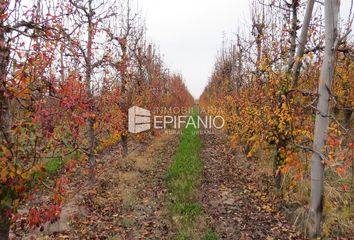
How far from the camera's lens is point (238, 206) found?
6699mm

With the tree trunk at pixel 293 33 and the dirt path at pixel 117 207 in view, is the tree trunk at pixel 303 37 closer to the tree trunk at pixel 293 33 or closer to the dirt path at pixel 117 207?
the tree trunk at pixel 293 33

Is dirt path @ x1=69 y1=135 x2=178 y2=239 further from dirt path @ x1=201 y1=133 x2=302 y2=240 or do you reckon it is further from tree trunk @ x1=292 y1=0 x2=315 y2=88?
tree trunk @ x1=292 y1=0 x2=315 y2=88

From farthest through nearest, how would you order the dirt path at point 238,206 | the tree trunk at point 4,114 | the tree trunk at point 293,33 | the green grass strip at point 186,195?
the tree trunk at point 293,33, the dirt path at point 238,206, the green grass strip at point 186,195, the tree trunk at point 4,114

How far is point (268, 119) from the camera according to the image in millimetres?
6215

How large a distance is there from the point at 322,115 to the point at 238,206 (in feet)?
9.06

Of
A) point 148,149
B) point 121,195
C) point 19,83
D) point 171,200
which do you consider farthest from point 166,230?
point 148,149

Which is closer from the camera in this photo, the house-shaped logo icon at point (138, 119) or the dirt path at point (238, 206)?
the dirt path at point (238, 206)

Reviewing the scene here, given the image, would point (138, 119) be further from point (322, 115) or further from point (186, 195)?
point (322, 115)

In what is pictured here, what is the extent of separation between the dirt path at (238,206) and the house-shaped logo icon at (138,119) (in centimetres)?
307

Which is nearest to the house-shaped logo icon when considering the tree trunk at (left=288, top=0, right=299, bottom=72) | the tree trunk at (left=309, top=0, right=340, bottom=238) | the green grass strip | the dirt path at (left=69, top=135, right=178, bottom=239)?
the dirt path at (left=69, top=135, right=178, bottom=239)

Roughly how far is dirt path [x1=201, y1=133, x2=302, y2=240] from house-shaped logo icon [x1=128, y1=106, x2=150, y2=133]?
3.07 meters

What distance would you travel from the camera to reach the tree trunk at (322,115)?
15.3ft

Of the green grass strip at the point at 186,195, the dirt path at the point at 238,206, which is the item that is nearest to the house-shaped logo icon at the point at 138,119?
the green grass strip at the point at 186,195

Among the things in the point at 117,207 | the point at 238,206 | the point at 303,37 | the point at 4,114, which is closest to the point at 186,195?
the point at 238,206
